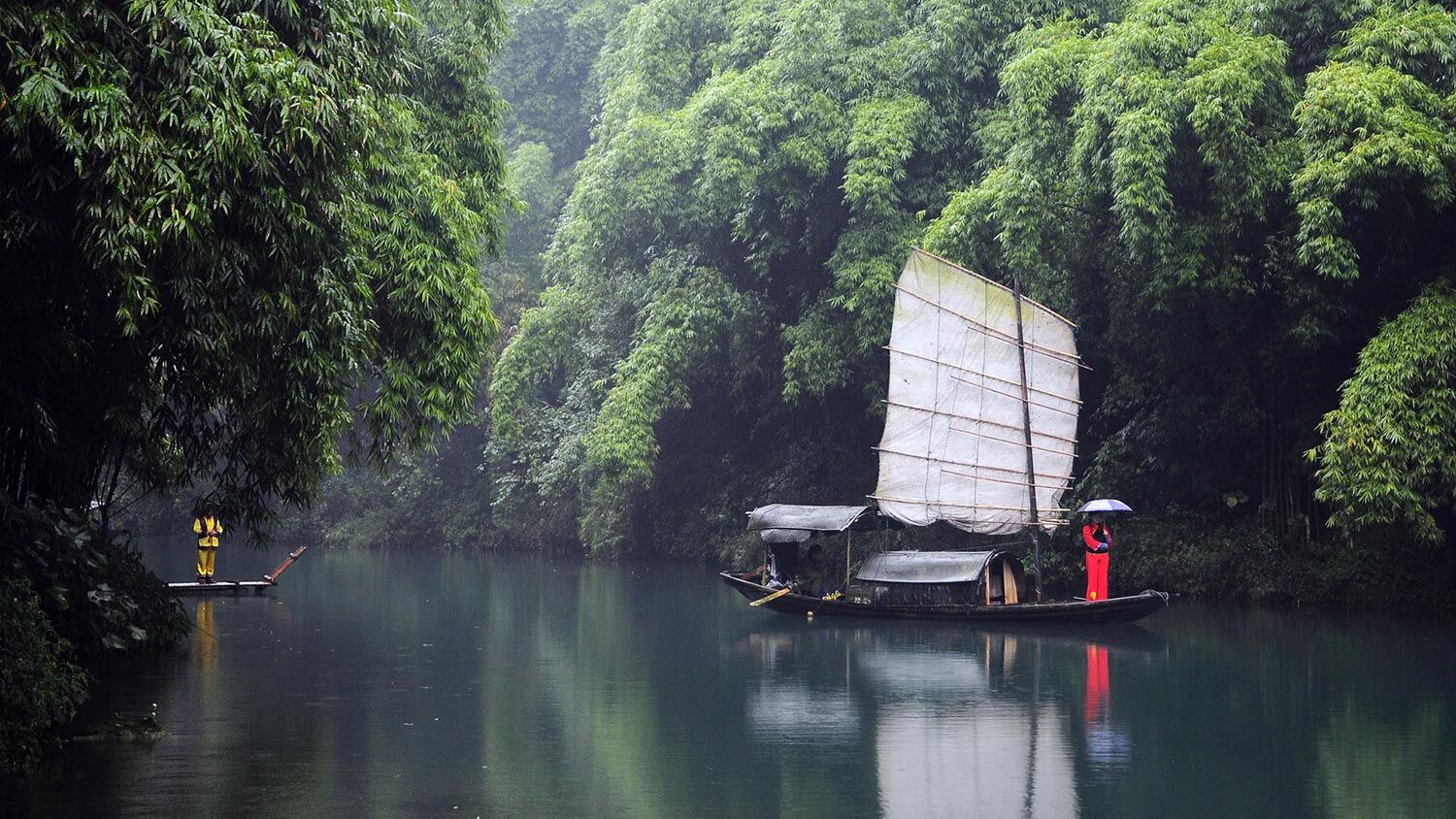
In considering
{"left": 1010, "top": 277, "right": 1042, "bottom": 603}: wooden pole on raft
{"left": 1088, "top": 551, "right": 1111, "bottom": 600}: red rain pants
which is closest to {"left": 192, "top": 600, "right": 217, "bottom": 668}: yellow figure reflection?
{"left": 1010, "top": 277, "right": 1042, "bottom": 603}: wooden pole on raft

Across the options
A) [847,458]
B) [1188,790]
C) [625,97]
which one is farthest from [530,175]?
[1188,790]

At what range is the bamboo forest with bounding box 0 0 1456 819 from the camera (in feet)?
22.9

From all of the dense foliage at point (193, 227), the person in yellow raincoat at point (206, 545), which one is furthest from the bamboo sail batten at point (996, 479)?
the person in yellow raincoat at point (206, 545)

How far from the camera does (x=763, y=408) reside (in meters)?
21.7

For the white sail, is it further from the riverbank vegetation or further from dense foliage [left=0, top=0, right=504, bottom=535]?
dense foliage [left=0, top=0, right=504, bottom=535]

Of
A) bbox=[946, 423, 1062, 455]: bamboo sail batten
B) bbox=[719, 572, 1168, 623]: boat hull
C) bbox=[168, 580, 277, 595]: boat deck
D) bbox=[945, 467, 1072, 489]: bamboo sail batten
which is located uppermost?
bbox=[946, 423, 1062, 455]: bamboo sail batten

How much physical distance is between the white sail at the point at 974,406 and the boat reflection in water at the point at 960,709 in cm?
186

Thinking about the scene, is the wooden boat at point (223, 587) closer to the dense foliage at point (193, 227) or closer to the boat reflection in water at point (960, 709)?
the dense foliage at point (193, 227)

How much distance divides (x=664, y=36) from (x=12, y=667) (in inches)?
662

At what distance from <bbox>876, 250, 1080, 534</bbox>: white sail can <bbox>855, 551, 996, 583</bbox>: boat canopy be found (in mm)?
548

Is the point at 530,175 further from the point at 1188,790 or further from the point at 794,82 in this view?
the point at 1188,790

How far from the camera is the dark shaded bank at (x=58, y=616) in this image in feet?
22.5

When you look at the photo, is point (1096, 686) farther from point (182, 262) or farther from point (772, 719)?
point (182, 262)

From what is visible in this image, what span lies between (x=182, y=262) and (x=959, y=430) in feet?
31.3
